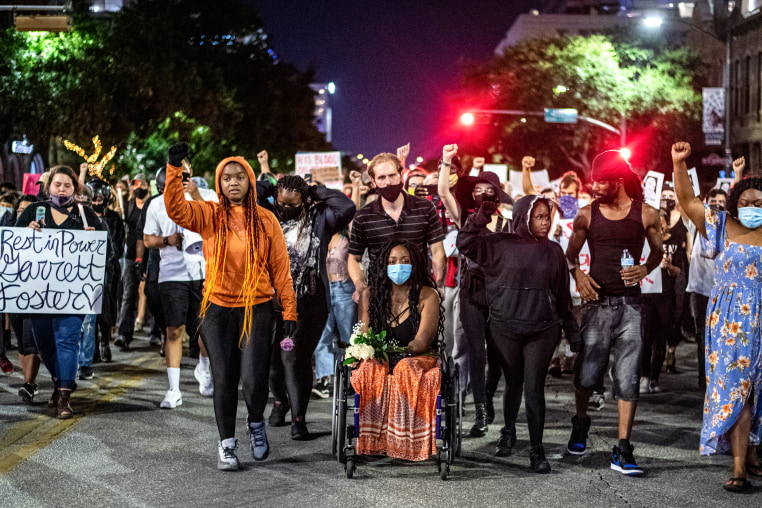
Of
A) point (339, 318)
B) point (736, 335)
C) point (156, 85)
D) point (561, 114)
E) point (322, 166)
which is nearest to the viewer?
point (736, 335)

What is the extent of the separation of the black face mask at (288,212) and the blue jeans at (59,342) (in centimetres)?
222

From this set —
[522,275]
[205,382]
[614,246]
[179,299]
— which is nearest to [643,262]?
[614,246]

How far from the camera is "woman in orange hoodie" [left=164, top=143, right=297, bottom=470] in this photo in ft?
21.2

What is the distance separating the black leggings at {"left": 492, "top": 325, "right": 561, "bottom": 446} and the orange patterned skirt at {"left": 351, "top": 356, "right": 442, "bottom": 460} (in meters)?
0.63

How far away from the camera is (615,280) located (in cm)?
685

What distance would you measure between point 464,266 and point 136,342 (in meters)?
7.36

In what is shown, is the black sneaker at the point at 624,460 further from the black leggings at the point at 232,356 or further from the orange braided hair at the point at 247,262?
the orange braided hair at the point at 247,262

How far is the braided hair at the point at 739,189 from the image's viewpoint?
6375 mm

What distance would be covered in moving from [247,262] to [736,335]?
3192 millimetres

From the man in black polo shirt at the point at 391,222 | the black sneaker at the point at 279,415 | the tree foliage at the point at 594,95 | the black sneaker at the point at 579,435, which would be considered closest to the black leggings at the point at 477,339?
the man in black polo shirt at the point at 391,222

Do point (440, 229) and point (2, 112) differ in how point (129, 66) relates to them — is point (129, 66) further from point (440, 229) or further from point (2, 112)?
point (440, 229)

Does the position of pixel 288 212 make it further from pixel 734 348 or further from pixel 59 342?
pixel 734 348

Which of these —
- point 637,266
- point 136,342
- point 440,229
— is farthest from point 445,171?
point 136,342

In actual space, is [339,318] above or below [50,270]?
below
